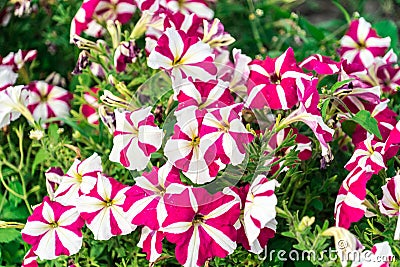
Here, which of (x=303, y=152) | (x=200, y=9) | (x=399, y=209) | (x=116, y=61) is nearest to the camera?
(x=399, y=209)

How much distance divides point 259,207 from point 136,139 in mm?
217

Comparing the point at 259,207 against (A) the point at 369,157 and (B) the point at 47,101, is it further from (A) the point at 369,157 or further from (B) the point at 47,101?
(B) the point at 47,101

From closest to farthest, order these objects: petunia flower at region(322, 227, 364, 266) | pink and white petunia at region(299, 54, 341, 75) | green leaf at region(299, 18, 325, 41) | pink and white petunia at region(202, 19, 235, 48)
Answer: petunia flower at region(322, 227, 364, 266) < pink and white petunia at region(299, 54, 341, 75) < pink and white petunia at region(202, 19, 235, 48) < green leaf at region(299, 18, 325, 41)

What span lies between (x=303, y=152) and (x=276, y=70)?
14 cm

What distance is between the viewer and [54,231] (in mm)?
1072

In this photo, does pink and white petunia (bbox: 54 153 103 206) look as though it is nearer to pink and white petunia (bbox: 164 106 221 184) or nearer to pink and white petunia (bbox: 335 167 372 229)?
pink and white petunia (bbox: 164 106 221 184)

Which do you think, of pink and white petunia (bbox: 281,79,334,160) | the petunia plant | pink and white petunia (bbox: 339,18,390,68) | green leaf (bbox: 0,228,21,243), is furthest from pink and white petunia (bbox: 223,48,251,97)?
green leaf (bbox: 0,228,21,243)

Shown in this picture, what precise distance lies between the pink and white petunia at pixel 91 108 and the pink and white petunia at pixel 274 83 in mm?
351

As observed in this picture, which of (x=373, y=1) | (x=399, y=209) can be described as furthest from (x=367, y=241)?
(x=373, y=1)

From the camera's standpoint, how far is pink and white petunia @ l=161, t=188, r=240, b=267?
989 mm

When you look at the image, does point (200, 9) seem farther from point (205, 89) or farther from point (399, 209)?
point (399, 209)

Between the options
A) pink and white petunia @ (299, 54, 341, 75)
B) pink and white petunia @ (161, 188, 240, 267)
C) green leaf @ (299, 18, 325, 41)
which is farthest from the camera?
green leaf @ (299, 18, 325, 41)

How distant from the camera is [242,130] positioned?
39.5 inches

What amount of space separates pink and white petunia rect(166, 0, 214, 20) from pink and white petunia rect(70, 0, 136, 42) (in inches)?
3.6
